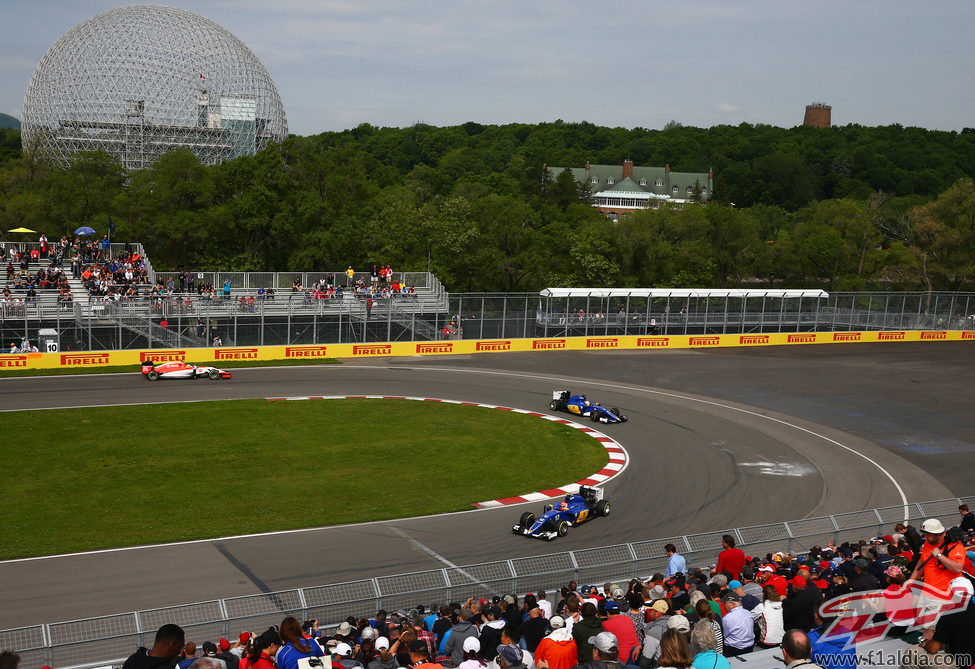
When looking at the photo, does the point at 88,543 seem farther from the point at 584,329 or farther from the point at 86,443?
the point at 584,329

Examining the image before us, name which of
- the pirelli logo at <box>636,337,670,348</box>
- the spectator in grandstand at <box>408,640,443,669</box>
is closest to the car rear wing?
the spectator in grandstand at <box>408,640,443,669</box>

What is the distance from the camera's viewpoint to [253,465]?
24266 millimetres

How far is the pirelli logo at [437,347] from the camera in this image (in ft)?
148

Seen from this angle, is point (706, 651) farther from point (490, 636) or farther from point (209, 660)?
point (209, 660)

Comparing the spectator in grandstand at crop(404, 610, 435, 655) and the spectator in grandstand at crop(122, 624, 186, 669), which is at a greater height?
the spectator in grandstand at crop(122, 624, 186, 669)

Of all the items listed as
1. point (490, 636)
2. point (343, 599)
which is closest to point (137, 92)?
point (343, 599)

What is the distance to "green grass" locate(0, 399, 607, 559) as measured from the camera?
1948 cm

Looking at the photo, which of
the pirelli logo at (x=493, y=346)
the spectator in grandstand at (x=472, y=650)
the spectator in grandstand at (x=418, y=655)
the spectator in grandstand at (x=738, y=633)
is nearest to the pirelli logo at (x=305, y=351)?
the pirelli logo at (x=493, y=346)

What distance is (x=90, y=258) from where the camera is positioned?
155 ft

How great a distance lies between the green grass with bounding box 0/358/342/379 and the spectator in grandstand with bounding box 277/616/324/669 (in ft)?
107

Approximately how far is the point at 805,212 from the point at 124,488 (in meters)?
94.1

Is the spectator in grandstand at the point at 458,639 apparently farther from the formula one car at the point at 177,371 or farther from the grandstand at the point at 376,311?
the grandstand at the point at 376,311

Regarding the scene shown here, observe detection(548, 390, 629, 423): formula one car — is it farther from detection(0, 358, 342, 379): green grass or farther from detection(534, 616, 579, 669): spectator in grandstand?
detection(534, 616, 579, 669): spectator in grandstand

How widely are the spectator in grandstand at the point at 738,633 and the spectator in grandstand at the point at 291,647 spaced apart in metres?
5.33
